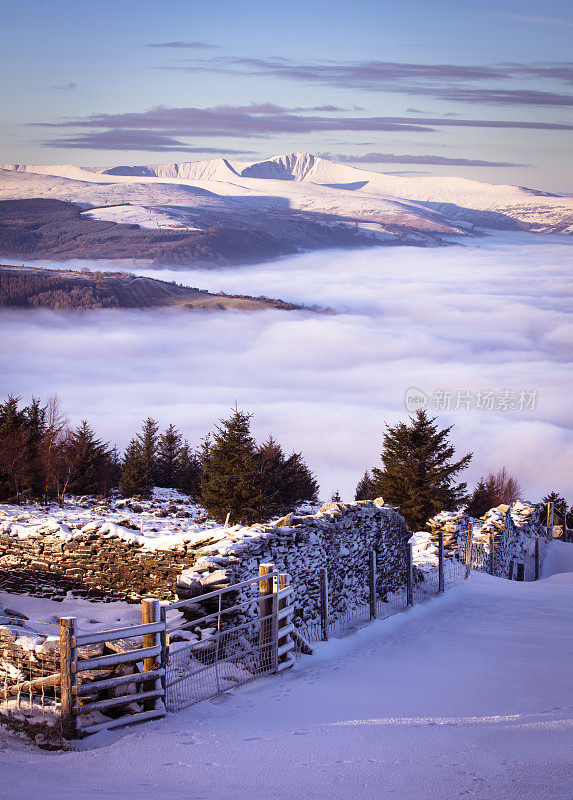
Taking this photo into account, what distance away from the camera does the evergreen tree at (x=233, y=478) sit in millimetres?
27219

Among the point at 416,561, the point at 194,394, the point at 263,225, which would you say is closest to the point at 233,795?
the point at 416,561

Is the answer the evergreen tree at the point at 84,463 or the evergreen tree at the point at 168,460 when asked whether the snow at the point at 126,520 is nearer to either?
the evergreen tree at the point at 84,463

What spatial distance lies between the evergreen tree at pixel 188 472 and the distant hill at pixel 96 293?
79935 mm

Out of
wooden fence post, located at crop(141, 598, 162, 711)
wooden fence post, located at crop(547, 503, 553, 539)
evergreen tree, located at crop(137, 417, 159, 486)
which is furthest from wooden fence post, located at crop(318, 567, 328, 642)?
evergreen tree, located at crop(137, 417, 159, 486)

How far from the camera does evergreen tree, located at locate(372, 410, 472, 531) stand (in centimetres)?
3206

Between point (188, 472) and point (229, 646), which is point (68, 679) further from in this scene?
point (188, 472)

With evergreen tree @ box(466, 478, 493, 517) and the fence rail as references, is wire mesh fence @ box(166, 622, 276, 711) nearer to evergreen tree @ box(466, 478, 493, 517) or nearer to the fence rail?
the fence rail

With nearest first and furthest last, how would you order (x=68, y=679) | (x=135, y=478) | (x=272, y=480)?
(x=68, y=679) → (x=135, y=478) → (x=272, y=480)

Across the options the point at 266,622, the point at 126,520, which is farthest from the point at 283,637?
the point at 126,520

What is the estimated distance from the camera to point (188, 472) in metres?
39.9

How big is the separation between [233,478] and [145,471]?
9.02 m

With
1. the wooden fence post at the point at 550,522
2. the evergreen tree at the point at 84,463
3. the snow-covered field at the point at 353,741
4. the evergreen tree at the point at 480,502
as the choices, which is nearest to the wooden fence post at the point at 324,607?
the snow-covered field at the point at 353,741

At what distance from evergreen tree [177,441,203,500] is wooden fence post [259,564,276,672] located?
90.2 feet

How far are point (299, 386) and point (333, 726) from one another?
139887 millimetres
